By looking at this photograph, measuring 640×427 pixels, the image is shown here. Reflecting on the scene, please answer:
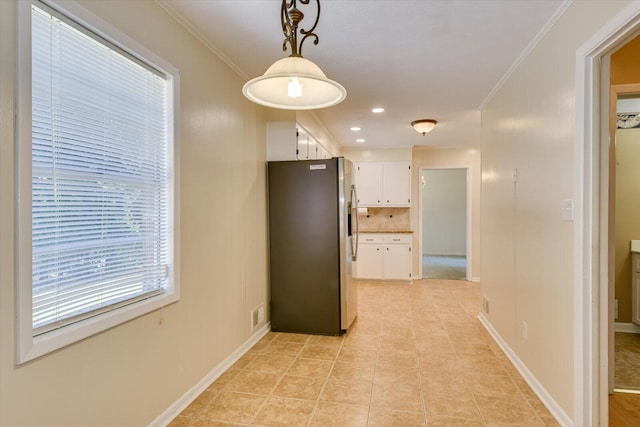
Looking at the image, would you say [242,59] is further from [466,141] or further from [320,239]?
[466,141]

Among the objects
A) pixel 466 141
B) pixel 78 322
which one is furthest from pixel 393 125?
pixel 78 322

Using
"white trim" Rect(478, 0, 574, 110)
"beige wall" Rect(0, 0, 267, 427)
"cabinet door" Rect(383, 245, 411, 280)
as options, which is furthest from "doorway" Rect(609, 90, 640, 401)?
"beige wall" Rect(0, 0, 267, 427)

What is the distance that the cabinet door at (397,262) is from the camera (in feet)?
19.7

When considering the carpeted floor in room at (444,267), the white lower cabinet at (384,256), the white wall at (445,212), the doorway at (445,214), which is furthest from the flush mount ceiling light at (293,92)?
the white wall at (445,212)

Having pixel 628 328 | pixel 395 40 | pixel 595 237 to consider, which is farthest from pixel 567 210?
pixel 628 328

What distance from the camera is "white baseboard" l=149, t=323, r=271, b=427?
1.98 meters

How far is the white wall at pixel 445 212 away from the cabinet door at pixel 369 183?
410cm

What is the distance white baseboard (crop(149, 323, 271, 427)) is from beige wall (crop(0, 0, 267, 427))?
0.15 ft

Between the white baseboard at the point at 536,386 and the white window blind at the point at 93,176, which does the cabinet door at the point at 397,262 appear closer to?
the white baseboard at the point at 536,386

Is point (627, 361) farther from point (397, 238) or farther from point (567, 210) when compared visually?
point (397, 238)

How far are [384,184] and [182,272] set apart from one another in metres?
4.74

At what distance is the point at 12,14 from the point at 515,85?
3.25 m

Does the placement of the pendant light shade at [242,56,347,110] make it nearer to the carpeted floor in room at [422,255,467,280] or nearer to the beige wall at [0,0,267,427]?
the beige wall at [0,0,267,427]

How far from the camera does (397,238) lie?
6.08m
